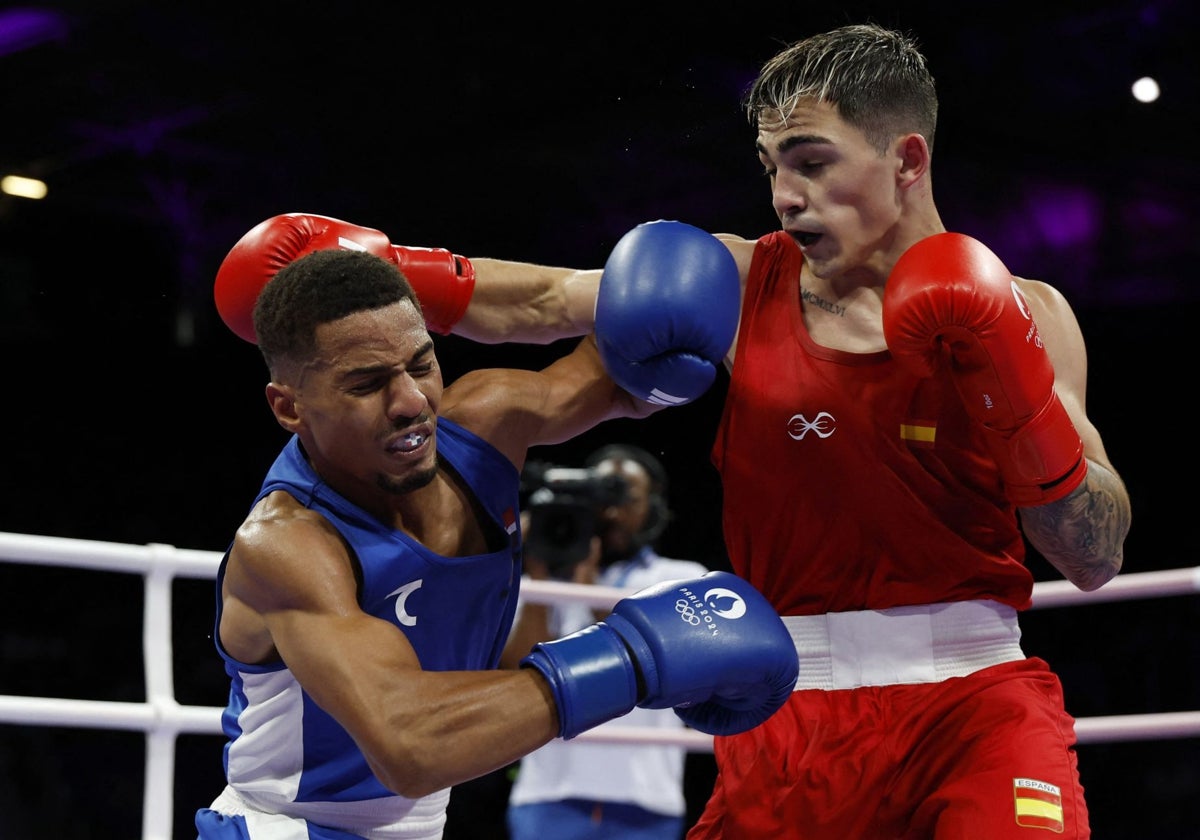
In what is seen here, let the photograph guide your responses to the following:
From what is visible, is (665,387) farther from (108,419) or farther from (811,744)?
(108,419)

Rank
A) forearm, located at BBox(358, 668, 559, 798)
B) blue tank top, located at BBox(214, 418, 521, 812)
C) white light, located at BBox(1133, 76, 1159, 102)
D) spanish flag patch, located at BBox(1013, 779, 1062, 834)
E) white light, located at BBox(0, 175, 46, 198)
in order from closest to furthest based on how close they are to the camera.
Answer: forearm, located at BBox(358, 668, 559, 798) < spanish flag patch, located at BBox(1013, 779, 1062, 834) < blue tank top, located at BBox(214, 418, 521, 812) < white light, located at BBox(1133, 76, 1159, 102) < white light, located at BBox(0, 175, 46, 198)

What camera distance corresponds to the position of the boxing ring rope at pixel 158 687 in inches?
102

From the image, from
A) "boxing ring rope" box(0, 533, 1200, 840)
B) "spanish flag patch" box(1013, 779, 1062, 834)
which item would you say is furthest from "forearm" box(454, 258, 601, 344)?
"spanish flag patch" box(1013, 779, 1062, 834)

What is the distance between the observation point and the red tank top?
214 centimetres

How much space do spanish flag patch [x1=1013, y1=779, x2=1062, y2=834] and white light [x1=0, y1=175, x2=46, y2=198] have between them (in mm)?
8659

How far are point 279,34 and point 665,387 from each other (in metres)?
6.86

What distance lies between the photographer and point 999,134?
8.64m

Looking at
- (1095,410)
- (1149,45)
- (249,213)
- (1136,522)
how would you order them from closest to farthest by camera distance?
1. (1149,45)
2. (1136,522)
3. (1095,410)
4. (249,213)

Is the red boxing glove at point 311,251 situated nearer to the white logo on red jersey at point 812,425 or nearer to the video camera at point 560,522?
the white logo on red jersey at point 812,425

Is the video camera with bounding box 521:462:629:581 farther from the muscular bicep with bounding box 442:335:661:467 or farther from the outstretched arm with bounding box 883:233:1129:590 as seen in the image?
the outstretched arm with bounding box 883:233:1129:590

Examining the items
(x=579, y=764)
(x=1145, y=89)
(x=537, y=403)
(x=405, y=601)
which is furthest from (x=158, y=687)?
(x=1145, y=89)

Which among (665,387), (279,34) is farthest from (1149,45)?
(665,387)

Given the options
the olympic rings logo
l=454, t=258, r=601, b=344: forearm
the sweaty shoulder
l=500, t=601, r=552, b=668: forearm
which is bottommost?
the olympic rings logo

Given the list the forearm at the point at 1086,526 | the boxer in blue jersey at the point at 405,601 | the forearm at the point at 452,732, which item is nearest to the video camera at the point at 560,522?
the boxer in blue jersey at the point at 405,601
